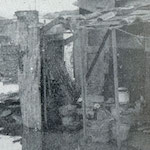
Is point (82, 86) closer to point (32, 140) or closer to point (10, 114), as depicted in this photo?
point (32, 140)

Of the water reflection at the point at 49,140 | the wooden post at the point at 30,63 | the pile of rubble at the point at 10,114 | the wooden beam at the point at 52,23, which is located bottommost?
the water reflection at the point at 49,140

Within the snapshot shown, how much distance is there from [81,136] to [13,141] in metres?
2.23

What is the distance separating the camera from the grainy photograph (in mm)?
10016

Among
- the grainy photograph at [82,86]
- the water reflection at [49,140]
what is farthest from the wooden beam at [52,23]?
the water reflection at [49,140]

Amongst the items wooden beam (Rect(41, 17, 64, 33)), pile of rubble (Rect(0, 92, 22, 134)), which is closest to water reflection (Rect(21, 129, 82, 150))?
pile of rubble (Rect(0, 92, 22, 134))

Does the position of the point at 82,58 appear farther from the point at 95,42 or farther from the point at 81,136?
the point at 95,42

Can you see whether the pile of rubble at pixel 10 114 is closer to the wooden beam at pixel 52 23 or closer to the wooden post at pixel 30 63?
the wooden post at pixel 30 63

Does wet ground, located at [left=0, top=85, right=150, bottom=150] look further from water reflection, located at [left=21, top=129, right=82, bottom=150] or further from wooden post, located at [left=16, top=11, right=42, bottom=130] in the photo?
wooden post, located at [left=16, top=11, right=42, bottom=130]

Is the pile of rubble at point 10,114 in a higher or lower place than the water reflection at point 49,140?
higher

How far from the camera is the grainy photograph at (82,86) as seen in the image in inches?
394

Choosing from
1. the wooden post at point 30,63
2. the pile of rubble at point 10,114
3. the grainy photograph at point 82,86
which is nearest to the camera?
the grainy photograph at point 82,86

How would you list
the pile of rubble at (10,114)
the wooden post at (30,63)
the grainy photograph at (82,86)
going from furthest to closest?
the pile of rubble at (10,114)
the wooden post at (30,63)
the grainy photograph at (82,86)

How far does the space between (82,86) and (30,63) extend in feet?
7.31

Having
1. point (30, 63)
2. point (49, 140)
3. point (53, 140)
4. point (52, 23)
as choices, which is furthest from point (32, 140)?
point (52, 23)
